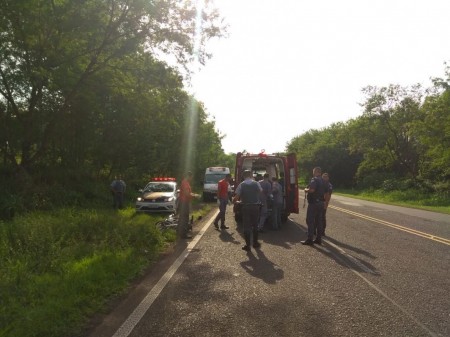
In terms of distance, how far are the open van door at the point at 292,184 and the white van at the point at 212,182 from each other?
14765 millimetres

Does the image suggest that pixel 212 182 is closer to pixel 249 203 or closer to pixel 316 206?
→ pixel 316 206

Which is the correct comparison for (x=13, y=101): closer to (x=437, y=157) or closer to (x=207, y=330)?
(x=207, y=330)

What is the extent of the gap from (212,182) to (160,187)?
1087 cm

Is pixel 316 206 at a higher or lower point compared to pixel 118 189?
higher

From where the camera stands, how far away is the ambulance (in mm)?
15047

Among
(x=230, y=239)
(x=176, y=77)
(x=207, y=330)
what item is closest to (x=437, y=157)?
(x=176, y=77)

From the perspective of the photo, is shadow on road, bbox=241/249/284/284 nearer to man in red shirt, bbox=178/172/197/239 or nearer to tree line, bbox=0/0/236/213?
man in red shirt, bbox=178/172/197/239

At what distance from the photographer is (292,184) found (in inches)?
591

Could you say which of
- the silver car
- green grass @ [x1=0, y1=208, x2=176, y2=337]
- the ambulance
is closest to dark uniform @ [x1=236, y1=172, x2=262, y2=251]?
green grass @ [x1=0, y1=208, x2=176, y2=337]

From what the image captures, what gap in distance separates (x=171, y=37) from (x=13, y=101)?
733 centimetres

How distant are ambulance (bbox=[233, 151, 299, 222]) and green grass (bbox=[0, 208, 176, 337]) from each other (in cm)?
456

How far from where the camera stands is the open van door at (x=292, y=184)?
1502cm

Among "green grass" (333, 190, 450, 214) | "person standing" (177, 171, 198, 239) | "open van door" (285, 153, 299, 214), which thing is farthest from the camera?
"green grass" (333, 190, 450, 214)

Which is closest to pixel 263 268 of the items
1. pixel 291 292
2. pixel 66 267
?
pixel 291 292
